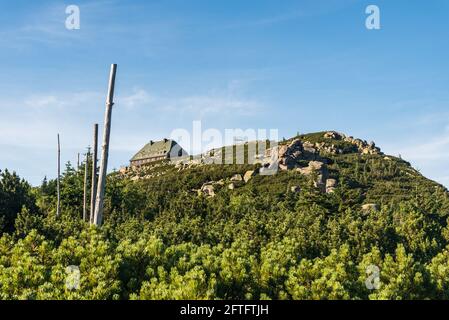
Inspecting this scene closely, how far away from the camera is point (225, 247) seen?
2345 centimetres

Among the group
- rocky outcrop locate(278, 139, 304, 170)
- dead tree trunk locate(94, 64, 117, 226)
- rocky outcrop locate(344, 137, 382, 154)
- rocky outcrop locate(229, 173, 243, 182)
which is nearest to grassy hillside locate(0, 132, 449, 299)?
dead tree trunk locate(94, 64, 117, 226)

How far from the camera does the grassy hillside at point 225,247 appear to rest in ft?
28.0

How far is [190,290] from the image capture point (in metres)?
7.76

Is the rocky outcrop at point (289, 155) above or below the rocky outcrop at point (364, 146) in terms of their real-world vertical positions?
below

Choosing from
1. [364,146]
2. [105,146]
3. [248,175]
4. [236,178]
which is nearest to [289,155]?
[248,175]

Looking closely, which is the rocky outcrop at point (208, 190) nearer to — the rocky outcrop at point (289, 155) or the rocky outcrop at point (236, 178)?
the rocky outcrop at point (236, 178)

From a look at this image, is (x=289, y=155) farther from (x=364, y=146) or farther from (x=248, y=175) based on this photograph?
(x=364, y=146)

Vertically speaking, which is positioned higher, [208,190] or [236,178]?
[236,178]

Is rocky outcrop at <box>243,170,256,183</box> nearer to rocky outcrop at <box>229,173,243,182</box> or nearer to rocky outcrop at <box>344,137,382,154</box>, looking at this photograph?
rocky outcrop at <box>229,173,243,182</box>

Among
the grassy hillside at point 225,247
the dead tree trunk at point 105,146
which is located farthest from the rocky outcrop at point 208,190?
the dead tree trunk at point 105,146
